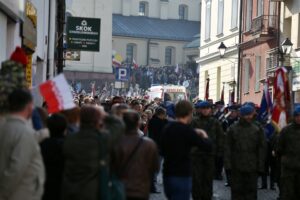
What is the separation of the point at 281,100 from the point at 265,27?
23257 millimetres

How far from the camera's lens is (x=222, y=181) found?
66.0 ft

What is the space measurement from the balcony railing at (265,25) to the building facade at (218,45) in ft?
12.8

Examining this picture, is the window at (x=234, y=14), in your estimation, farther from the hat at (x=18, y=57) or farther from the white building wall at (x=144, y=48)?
the white building wall at (x=144, y=48)

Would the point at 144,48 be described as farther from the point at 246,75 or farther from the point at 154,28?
the point at 246,75

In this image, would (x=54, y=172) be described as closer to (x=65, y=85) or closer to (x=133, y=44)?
(x=65, y=85)

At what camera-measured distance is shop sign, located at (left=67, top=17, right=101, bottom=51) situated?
30188 mm

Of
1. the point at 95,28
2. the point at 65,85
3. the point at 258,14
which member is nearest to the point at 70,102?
the point at 65,85

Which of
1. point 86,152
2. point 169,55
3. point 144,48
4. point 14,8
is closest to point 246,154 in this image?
point 14,8

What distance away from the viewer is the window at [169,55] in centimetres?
10856

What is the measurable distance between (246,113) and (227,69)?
31.2 m

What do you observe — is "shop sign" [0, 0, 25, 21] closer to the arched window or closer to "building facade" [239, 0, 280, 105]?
"building facade" [239, 0, 280, 105]

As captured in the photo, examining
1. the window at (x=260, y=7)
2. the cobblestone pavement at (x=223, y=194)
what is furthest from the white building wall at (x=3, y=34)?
the window at (x=260, y=7)

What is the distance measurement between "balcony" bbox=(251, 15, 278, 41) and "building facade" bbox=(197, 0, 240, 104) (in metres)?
3.89

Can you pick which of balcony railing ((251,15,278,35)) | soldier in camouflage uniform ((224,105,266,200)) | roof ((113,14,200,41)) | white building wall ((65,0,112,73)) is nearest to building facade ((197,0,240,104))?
balcony railing ((251,15,278,35))
